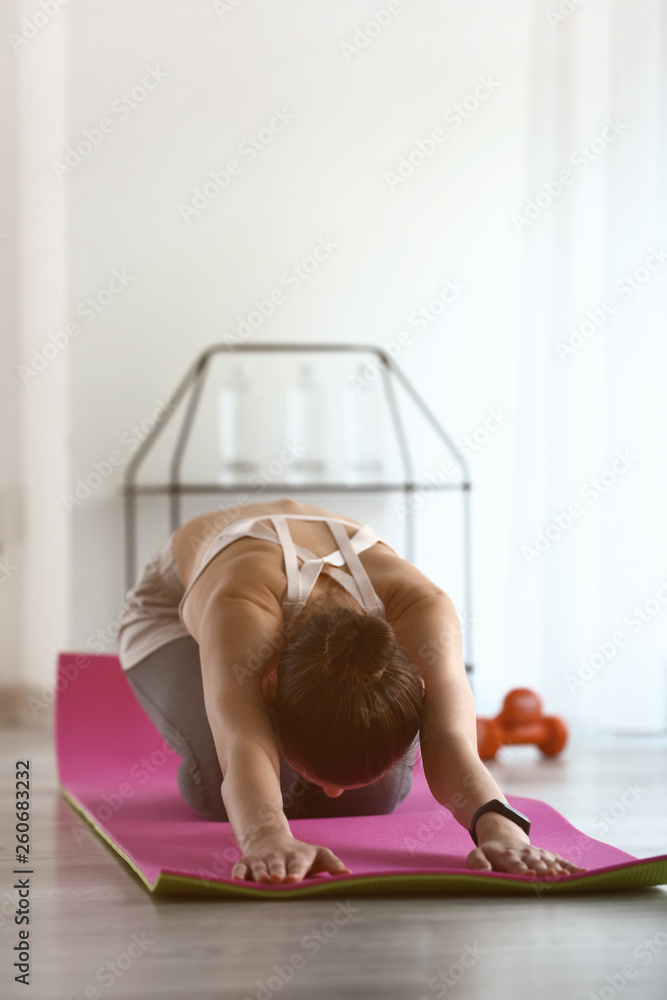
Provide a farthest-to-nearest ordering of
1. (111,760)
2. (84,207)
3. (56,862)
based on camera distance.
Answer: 1. (84,207)
2. (111,760)
3. (56,862)

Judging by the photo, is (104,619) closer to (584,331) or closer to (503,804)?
(584,331)

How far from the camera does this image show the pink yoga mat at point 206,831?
121 cm

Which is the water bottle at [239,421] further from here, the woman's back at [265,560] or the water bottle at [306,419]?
the woman's back at [265,560]

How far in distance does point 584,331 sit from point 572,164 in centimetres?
44

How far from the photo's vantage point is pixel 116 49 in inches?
115

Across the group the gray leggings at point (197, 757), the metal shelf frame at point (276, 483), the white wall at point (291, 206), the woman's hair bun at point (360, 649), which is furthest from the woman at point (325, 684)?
the white wall at point (291, 206)

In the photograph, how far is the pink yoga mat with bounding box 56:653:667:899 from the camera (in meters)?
1.21

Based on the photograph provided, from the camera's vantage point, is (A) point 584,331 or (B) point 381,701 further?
(A) point 584,331

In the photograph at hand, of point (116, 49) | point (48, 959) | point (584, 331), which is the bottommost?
point (48, 959)

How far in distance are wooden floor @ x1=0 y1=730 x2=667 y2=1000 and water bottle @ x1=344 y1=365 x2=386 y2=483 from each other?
166 centimetres

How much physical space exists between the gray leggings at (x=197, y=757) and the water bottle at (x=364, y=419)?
46.2 inches

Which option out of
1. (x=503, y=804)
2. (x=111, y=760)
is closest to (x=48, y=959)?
(x=503, y=804)

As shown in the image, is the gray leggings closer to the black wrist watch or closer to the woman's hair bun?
the black wrist watch

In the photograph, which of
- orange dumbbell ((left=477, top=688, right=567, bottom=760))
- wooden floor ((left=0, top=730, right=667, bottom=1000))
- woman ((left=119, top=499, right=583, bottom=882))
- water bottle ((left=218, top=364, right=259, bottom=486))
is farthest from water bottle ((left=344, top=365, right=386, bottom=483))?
wooden floor ((left=0, top=730, right=667, bottom=1000))
